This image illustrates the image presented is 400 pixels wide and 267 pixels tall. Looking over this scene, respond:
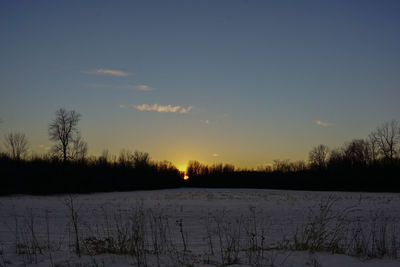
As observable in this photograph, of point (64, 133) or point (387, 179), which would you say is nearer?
point (64, 133)

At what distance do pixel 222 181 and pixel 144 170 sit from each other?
26.5 metres

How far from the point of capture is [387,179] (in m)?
64.1

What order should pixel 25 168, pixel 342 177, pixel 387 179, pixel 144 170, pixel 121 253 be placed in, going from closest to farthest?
pixel 121 253, pixel 25 168, pixel 387 179, pixel 342 177, pixel 144 170

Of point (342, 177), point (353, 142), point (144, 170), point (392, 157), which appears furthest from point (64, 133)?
point (353, 142)

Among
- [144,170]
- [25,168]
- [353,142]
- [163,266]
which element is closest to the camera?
[163,266]

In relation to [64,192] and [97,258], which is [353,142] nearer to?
[64,192]

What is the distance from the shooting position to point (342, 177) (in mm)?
71250

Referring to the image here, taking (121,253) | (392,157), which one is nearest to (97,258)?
(121,253)

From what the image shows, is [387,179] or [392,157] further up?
[392,157]

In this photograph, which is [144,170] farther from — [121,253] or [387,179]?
[121,253]

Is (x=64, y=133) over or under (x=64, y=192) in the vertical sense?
over

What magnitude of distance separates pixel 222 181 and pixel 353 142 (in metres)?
41.8

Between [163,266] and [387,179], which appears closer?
[163,266]

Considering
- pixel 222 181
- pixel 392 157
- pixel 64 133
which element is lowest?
pixel 222 181
